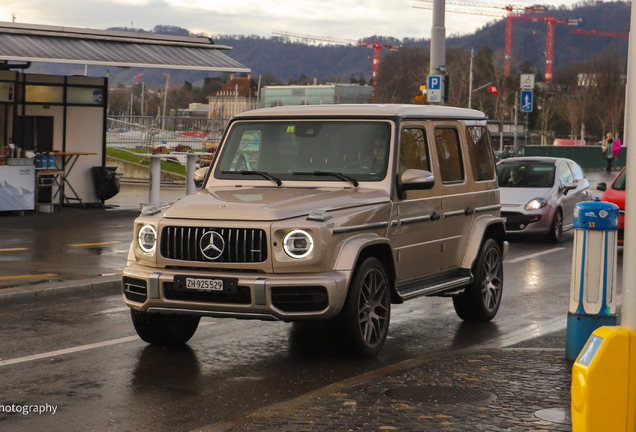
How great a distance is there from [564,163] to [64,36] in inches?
417

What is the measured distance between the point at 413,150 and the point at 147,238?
7.97ft

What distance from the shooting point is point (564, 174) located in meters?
18.1

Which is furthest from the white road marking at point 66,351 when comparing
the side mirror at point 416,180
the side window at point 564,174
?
the side window at point 564,174

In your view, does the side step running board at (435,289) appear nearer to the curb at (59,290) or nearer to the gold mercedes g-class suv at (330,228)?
the gold mercedes g-class suv at (330,228)

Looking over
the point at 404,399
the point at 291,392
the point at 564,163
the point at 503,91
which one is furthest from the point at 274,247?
the point at 503,91

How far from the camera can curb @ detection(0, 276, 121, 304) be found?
32.6 ft

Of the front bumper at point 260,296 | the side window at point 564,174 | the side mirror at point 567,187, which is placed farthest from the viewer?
the side window at point 564,174

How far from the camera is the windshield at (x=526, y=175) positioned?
17781 millimetres

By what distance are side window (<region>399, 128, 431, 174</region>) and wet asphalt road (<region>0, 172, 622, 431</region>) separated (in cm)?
151

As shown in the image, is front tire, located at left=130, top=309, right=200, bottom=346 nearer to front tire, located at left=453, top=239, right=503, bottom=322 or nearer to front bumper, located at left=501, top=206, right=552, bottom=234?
front tire, located at left=453, top=239, right=503, bottom=322

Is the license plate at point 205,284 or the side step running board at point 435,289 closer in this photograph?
the license plate at point 205,284

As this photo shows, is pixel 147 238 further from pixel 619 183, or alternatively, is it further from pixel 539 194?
pixel 539 194

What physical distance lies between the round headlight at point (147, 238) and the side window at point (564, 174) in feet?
40.0

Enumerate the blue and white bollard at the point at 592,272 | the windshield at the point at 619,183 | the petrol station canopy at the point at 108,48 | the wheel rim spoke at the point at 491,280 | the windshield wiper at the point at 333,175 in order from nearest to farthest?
the blue and white bollard at the point at 592,272 → the windshield wiper at the point at 333,175 → the wheel rim spoke at the point at 491,280 → the windshield at the point at 619,183 → the petrol station canopy at the point at 108,48
